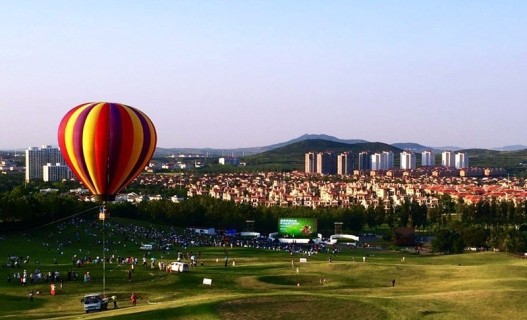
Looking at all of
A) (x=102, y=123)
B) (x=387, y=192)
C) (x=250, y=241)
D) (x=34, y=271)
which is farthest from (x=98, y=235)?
(x=387, y=192)

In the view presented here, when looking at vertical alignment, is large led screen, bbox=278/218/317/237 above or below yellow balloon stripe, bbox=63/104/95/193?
below

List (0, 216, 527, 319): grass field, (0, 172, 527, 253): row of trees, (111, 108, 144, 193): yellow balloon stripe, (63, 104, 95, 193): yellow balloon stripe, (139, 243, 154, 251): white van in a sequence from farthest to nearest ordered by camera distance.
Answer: (0, 172, 527, 253): row of trees
(139, 243, 154, 251): white van
(111, 108, 144, 193): yellow balloon stripe
(63, 104, 95, 193): yellow balloon stripe
(0, 216, 527, 319): grass field

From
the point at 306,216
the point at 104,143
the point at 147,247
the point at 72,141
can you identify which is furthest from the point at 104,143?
the point at 306,216

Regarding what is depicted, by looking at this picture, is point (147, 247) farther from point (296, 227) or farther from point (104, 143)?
point (104, 143)

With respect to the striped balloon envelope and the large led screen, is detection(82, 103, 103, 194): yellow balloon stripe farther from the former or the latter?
the large led screen

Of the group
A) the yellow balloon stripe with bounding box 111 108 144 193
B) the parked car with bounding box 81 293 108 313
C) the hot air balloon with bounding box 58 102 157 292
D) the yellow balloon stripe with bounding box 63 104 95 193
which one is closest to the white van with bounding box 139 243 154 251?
the hot air balloon with bounding box 58 102 157 292

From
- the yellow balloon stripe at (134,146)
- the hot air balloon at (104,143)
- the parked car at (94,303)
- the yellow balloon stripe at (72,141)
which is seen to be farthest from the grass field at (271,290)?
the yellow balloon stripe at (72,141)
